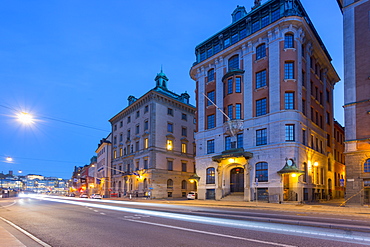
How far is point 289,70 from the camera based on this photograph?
34.2 meters

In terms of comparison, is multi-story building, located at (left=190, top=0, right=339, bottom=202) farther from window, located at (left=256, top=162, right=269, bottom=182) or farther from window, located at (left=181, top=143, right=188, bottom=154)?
window, located at (left=181, top=143, right=188, bottom=154)

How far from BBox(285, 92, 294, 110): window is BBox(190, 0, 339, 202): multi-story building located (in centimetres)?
11

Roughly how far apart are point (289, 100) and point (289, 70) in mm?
3659

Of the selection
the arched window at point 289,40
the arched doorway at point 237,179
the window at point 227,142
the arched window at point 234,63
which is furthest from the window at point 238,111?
the arched window at point 289,40

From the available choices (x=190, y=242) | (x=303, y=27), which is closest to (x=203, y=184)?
(x=303, y=27)

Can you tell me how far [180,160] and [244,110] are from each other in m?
24.9

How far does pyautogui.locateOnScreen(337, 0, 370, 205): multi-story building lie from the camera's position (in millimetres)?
26906

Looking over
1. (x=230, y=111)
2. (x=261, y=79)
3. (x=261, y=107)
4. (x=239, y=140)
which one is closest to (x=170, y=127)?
(x=230, y=111)

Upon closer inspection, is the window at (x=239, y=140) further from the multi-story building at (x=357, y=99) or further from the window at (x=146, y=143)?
the window at (x=146, y=143)

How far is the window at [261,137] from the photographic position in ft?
114

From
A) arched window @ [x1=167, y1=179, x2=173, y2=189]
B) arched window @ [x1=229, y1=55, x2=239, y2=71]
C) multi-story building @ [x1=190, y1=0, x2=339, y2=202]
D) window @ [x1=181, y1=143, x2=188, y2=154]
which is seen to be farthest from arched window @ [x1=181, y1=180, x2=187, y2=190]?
arched window @ [x1=229, y1=55, x2=239, y2=71]

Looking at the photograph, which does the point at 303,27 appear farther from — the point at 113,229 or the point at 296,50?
the point at 113,229

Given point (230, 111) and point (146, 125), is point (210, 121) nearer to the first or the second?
point (230, 111)

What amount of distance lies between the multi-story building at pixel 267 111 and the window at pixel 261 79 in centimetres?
13
